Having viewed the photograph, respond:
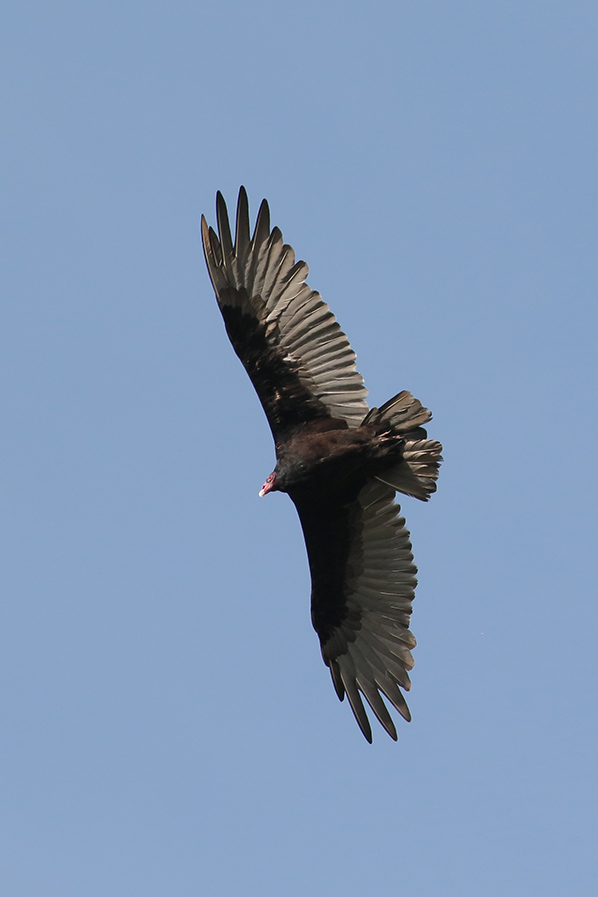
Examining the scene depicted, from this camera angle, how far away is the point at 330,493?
8.88 metres

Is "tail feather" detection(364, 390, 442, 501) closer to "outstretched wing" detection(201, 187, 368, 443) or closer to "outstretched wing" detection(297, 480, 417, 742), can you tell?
"outstretched wing" detection(297, 480, 417, 742)

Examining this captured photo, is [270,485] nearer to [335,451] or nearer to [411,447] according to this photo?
[335,451]

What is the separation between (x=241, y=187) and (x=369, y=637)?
11.1 ft

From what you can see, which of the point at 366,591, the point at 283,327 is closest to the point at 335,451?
the point at 283,327

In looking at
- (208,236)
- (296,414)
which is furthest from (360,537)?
(208,236)

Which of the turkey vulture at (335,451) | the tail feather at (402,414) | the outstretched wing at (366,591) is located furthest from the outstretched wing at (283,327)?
the outstretched wing at (366,591)

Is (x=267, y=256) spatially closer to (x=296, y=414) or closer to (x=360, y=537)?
(x=296, y=414)

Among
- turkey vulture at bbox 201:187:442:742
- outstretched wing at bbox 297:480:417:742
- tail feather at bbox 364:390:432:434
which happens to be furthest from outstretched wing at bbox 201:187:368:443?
outstretched wing at bbox 297:480:417:742

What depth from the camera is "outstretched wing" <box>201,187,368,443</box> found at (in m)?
8.80

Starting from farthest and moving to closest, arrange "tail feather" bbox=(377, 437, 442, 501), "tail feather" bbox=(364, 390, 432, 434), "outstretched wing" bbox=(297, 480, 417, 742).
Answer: "outstretched wing" bbox=(297, 480, 417, 742), "tail feather" bbox=(377, 437, 442, 501), "tail feather" bbox=(364, 390, 432, 434)

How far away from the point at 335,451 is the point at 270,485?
23.9 inches

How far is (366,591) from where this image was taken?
923 cm

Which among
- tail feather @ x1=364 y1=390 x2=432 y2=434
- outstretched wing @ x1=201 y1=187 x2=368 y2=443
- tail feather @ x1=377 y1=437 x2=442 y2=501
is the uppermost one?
outstretched wing @ x1=201 y1=187 x2=368 y2=443

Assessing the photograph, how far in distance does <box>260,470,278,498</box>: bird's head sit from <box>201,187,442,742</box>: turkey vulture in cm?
1
